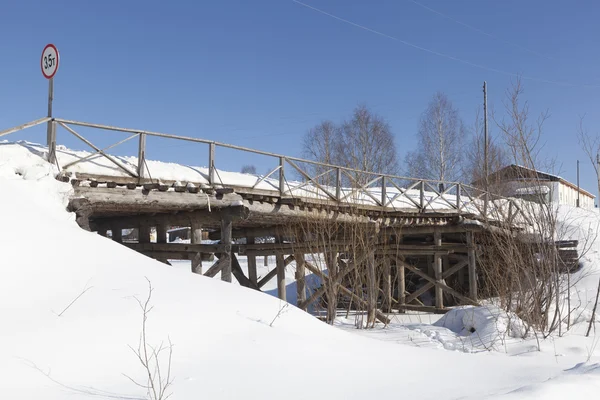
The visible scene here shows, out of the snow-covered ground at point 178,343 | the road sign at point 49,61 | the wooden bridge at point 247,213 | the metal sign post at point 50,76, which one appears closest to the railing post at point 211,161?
the wooden bridge at point 247,213

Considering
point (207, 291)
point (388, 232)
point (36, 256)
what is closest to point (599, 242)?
point (388, 232)

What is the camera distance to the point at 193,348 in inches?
170

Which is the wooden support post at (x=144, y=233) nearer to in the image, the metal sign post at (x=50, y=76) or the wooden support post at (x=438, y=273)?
the metal sign post at (x=50, y=76)

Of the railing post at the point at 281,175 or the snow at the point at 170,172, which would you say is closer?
the snow at the point at 170,172

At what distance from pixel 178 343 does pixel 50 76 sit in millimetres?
4756

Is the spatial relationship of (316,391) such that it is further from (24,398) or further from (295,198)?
(295,198)

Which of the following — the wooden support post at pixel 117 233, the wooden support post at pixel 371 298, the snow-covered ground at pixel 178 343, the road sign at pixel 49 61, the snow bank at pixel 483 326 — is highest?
the road sign at pixel 49 61

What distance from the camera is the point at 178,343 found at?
170 inches

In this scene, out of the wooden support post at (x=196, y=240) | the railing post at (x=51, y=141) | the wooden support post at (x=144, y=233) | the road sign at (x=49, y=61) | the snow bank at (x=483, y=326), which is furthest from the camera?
the wooden support post at (x=144, y=233)

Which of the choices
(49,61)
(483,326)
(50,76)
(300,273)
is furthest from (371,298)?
(49,61)

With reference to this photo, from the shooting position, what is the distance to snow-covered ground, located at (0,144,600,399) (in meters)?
3.75

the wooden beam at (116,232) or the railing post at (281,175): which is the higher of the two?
the railing post at (281,175)

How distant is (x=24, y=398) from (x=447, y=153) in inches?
1090

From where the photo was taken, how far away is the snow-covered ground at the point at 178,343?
3.75 meters
